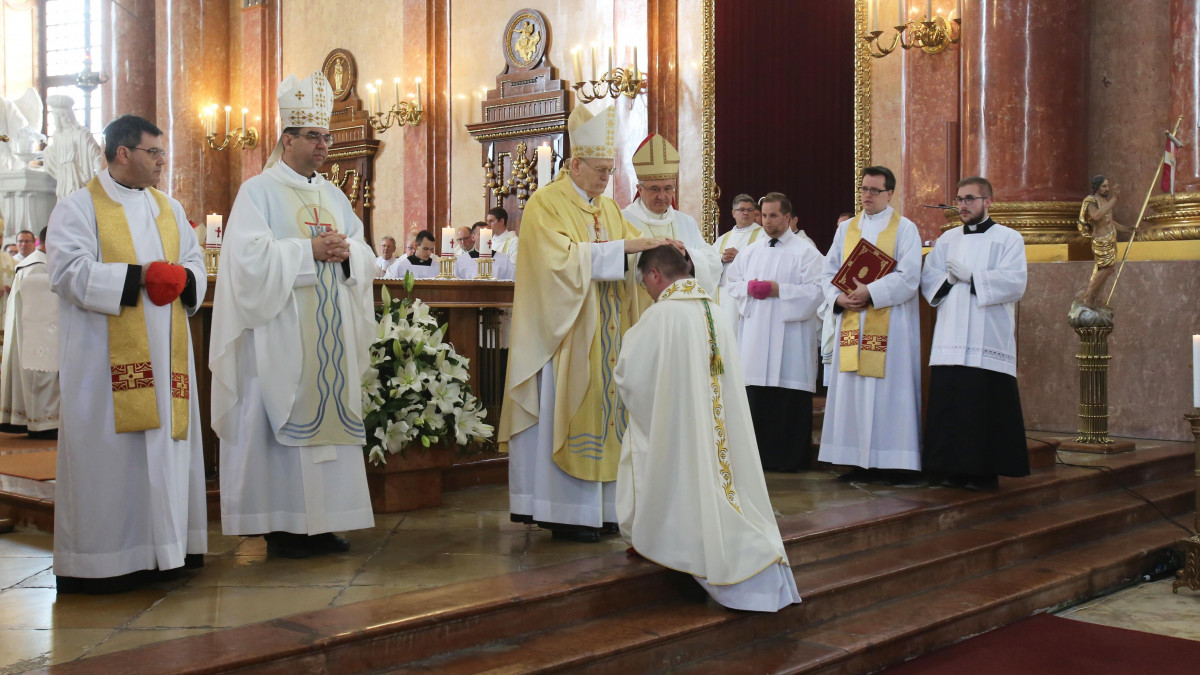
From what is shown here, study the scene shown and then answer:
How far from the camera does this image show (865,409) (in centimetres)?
601

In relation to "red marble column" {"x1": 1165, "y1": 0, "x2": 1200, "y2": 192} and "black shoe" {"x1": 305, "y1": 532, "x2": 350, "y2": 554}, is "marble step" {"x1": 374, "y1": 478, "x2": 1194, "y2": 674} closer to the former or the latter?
"black shoe" {"x1": 305, "y1": 532, "x2": 350, "y2": 554}

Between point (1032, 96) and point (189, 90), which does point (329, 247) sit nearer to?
point (1032, 96)

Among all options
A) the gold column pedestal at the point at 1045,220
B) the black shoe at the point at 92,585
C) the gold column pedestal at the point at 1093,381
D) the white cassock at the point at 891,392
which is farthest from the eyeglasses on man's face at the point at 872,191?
the black shoe at the point at 92,585

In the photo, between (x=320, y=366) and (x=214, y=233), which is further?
(x=214, y=233)

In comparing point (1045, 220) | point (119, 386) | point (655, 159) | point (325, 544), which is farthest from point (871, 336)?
point (119, 386)

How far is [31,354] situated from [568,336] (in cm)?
479

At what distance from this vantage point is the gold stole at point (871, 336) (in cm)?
600

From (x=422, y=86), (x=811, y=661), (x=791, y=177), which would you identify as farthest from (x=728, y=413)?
(x=422, y=86)

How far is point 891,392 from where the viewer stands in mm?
5996

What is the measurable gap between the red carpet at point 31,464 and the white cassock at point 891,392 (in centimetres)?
399

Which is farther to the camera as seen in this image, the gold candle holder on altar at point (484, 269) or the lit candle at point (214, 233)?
the gold candle holder on altar at point (484, 269)

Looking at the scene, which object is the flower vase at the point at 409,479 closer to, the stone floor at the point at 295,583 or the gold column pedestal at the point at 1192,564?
the stone floor at the point at 295,583

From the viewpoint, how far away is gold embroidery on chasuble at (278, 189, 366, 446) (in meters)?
4.21

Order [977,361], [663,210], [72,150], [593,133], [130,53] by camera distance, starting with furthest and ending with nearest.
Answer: [130,53] → [72,150] → [977,361] → [663,210] → [593,133]
